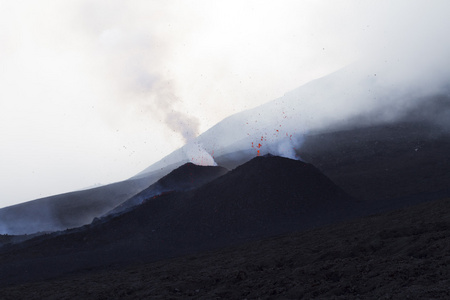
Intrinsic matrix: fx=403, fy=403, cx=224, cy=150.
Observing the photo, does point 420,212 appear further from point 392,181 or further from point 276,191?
point 392,181

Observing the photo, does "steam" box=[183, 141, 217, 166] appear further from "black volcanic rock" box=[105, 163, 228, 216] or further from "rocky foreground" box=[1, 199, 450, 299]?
"rocky foreground" box=[1, 199, 450, 299]

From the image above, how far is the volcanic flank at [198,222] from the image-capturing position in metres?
27.2

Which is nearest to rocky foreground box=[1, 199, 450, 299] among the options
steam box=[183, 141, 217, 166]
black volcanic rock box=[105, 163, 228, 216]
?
black volcanic rock box=[105, 163, 228, 216]

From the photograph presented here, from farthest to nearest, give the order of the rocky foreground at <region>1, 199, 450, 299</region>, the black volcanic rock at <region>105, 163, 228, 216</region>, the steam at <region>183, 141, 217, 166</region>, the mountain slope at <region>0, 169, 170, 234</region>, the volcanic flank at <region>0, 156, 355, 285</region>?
the steam at <region>183, 141, 217, 166</region> < the mountain slope at <region>0, 169, 170, 234</region> < the black volcanic rock at <region>105, 163, 228, 216</region> < the volcanic flank at <region>0, 156, 355, 285</region> < the rocky foreground at <region>1, 199, 450, 299</region>

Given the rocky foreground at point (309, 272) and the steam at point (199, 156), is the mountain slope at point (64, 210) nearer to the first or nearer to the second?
the steam at point (199, 156)

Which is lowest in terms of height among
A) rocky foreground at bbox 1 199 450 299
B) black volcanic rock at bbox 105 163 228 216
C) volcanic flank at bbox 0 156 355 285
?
rocky foreground at bbox 1 199 450 299

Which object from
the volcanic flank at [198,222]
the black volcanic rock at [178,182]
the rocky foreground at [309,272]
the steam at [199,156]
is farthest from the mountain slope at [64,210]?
the rocky foreground at [309,272]

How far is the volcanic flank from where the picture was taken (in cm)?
2717

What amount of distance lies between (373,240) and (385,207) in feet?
50.8

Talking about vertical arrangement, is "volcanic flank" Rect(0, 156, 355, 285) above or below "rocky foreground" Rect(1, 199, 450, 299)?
above

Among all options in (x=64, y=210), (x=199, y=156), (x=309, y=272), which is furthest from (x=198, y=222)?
(x=64, y=210)

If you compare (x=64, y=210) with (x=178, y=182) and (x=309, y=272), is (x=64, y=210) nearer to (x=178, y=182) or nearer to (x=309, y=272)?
(x=178, y=182)

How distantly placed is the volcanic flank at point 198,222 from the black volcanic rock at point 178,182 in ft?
11.8

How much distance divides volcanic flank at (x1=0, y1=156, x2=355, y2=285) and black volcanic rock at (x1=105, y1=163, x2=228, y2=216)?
11.8 feet
